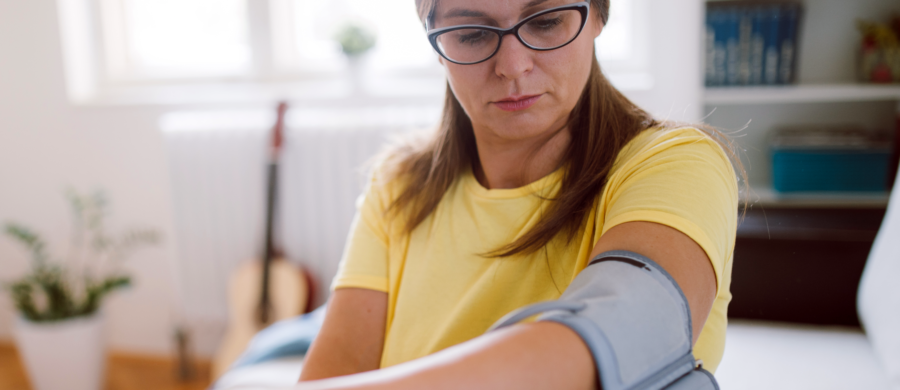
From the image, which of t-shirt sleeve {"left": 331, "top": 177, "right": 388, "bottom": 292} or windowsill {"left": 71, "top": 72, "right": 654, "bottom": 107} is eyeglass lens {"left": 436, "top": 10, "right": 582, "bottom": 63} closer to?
t-shirt sleeve {"left": 331, "top": 177, "right": 388, "bottom": 292}

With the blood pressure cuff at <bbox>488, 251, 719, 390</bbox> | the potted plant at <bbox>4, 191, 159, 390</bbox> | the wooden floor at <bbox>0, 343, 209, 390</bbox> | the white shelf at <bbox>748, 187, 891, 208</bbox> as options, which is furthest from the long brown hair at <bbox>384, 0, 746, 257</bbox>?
the wooden floor at <bbox>0, 343, 209, 390</bbox>

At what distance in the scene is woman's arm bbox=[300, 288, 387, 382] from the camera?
34.2 inches

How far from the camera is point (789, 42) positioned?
1.69 meters

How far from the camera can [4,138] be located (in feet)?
8.75

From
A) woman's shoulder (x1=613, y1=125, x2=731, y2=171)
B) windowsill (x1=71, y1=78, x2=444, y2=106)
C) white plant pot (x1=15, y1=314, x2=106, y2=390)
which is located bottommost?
white plant pot (x1=15, y1=314, x2=106, y2=390)

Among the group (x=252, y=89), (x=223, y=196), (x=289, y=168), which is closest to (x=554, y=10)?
(x=289, y=168)

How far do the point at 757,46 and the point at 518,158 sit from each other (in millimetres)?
1192

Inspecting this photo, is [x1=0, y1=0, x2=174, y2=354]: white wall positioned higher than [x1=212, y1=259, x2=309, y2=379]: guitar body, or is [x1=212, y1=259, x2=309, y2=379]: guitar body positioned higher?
[x1=0, y1=0, x2=174, y2=354]: white wall

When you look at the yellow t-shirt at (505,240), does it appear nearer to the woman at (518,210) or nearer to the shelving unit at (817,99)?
the woman at (518,210)

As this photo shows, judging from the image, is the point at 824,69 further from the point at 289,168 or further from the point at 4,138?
the point at 4,138

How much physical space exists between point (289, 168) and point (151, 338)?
108 cm

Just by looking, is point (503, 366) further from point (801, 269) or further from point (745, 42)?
point (745, 42)

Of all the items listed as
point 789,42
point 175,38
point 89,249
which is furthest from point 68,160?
point 789,42

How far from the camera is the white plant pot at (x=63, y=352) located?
221 centimetres
